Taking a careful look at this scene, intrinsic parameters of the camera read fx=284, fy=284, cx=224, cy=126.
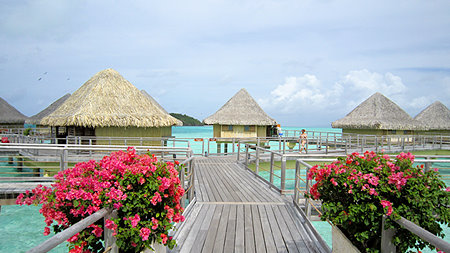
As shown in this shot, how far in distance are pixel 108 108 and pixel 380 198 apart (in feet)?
56.1

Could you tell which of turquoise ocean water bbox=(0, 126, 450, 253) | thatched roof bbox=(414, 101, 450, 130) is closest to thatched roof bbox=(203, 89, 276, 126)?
turquoise ocean water bbox=(0, 126, 450, 253)

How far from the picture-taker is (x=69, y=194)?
8.26 feet

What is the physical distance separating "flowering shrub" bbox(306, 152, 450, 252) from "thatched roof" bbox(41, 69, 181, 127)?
1518 centimetres

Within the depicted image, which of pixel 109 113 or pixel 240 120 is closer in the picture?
pixel 109 113

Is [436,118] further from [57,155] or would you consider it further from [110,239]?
[110,239]

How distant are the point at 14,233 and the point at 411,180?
36.5ft

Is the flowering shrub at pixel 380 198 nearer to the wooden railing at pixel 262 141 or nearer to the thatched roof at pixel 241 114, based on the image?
the wooden railing at pixel 262 141

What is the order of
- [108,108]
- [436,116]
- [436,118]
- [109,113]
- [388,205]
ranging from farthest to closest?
[436,116] < [436,118] < [108,108] < [109,113] < [388,205]

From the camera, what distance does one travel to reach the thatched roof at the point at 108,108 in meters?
16.4

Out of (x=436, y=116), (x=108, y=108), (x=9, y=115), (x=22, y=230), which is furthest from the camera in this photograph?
(x=9, y=115)

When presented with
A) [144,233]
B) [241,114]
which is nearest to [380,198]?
[144,233]

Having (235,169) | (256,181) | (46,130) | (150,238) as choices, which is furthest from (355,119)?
(46,130)

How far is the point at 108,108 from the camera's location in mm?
17406

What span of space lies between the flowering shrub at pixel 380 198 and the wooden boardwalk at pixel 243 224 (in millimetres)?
1222
